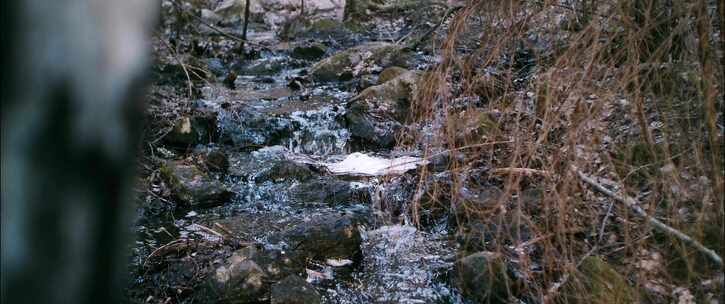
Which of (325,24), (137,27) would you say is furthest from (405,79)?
(137,27)

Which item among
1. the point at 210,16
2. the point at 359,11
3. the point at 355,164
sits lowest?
the point at 210,16

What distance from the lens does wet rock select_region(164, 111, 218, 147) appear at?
7324 millimetres

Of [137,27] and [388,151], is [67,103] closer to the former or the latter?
[137,27]

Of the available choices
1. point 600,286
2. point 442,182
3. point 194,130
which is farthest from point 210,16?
point 600,286

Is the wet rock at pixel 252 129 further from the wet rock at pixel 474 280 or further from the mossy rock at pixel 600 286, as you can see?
the mossy rock at pixel 600 286

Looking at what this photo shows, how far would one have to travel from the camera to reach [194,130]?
7555 mm

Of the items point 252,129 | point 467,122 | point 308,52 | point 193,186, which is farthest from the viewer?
point 308,52

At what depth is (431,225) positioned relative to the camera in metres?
5.23

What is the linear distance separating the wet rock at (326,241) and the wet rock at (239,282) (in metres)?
0.49

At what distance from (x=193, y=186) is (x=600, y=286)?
3.95 m

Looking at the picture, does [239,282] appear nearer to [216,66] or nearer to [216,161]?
[216,161]

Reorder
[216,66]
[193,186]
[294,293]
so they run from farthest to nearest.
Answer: [216,66] < [193,186] < [294,293]

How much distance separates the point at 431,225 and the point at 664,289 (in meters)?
2.58

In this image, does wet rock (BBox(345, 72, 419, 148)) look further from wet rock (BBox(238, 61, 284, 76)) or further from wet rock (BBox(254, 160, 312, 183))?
wet rock (BBox(238, 61, 284, 76))
